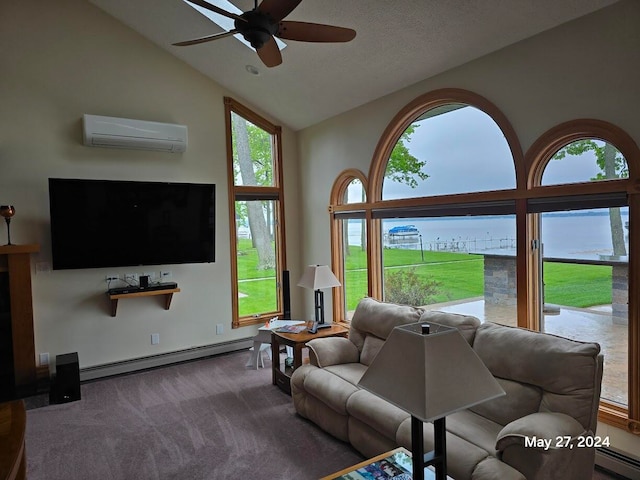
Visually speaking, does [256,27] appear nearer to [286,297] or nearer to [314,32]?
[314,32]

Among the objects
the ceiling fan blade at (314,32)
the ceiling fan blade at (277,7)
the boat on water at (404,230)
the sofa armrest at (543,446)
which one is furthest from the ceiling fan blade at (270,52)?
the sofa armrest at (543,446)

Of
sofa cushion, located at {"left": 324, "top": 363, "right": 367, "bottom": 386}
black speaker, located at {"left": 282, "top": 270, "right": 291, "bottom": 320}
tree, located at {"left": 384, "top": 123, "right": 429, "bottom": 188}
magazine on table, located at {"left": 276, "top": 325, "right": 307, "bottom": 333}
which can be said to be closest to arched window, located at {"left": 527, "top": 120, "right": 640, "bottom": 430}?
tree, located at {"left": 384, "top": 123, "right": 429, "bottom": 188}

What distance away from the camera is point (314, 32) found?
286cm

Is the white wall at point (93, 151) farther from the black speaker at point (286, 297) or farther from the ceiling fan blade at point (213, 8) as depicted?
the ceiling fan blade at point (213, 8)

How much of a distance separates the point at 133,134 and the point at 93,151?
51 centimetres

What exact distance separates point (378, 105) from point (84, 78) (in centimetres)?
342

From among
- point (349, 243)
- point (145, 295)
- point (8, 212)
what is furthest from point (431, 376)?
point (8, 212)

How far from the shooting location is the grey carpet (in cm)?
288

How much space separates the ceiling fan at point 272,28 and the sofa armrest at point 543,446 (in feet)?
8.76

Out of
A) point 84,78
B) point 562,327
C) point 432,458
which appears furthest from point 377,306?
point 84,78

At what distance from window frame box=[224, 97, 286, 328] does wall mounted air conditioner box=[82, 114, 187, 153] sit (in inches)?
30.0

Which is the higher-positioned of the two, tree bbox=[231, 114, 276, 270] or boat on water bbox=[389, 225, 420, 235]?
tree bbox=[231, 114, 276, 270]

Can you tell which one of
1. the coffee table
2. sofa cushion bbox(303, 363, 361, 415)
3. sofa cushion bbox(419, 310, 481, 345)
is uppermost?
sofa cushion bbox(419, 310, 481, 345)

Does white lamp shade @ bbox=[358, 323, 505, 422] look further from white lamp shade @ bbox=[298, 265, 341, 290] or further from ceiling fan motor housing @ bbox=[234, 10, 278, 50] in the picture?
white lamp shade @ bbox=[298, 265, 341, 290]
